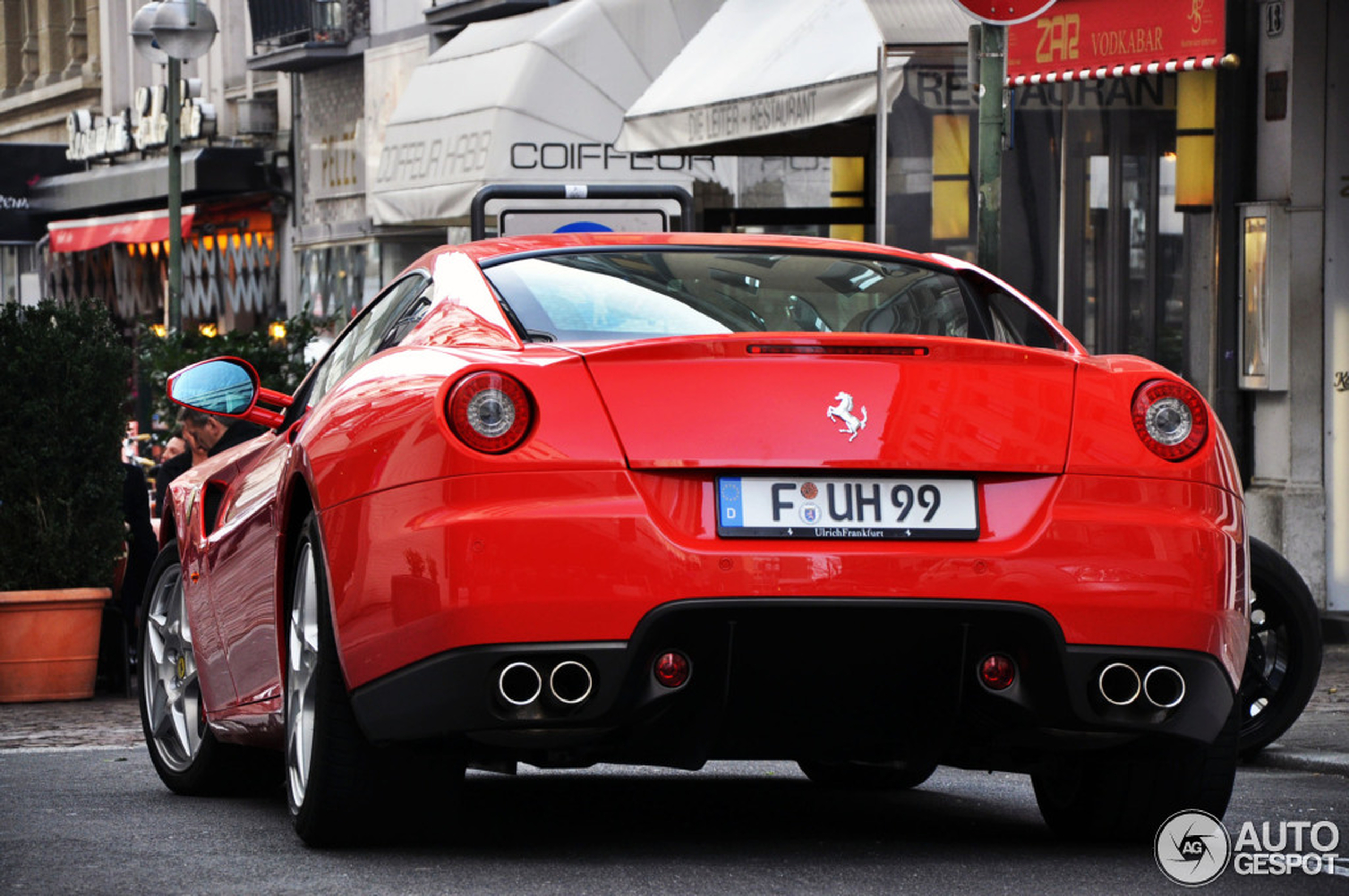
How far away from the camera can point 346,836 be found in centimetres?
544

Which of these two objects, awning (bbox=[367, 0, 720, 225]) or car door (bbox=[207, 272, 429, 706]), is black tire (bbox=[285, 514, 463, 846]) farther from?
awning (bbox=[367, 0, 720, 225])

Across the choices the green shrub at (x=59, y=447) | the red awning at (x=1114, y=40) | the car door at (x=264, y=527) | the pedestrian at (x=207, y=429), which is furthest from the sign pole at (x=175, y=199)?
the car door at (x=264, y=527)

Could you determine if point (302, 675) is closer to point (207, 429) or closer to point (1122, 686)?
point (1122, 686)

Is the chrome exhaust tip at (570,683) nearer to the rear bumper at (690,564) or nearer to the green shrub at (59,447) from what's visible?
the rear bumper at (690,564)

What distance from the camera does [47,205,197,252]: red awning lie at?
34.0m

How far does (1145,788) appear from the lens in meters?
5.67

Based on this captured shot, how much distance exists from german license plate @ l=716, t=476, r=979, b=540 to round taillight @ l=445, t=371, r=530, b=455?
1.38 ft

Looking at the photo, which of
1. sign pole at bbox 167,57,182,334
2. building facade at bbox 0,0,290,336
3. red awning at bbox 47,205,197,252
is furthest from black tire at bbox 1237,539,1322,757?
red awning at bbox 47,205,197,252

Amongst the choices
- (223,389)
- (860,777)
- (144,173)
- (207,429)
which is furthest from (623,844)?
(144,173)

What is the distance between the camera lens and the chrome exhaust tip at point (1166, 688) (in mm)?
5078

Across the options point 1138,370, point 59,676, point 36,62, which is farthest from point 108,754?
point 36,62

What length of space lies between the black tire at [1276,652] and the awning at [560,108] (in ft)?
49.3

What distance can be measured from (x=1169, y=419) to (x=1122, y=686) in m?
0.58

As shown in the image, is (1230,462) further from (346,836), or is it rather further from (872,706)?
(346,836)
